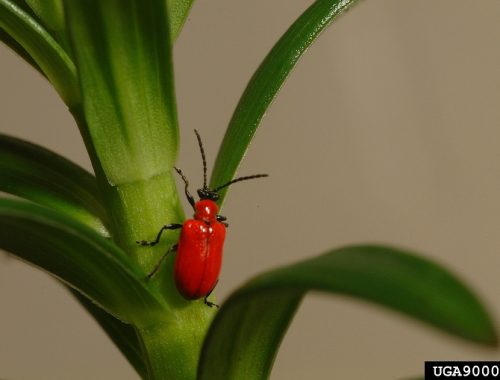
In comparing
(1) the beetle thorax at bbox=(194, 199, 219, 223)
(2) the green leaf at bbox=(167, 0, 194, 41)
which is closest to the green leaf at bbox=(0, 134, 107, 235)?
(2) the green leaf at bbox=(167, 0, 194, 41)

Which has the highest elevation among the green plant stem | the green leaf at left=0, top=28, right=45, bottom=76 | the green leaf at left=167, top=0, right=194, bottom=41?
the green leaf at left=167, top=0, right=194, bottom=41

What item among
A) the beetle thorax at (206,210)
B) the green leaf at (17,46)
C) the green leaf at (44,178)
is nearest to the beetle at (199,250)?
the beetle thorax at (206,210)

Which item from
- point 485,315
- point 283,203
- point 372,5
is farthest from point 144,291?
point 372,5

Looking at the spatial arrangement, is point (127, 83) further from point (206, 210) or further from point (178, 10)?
point (206, 210)

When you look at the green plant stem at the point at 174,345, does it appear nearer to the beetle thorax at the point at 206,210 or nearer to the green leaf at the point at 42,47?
the green leaf at the point at 42,47

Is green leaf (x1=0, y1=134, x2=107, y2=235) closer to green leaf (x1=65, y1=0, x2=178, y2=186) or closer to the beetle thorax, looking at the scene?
green leaf (x1=65, y1=0, x2=178, y2=186)

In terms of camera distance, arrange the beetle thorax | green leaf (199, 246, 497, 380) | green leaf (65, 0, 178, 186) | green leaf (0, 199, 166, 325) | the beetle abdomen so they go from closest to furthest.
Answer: green leaf (199, 246, 497, 380)
green leaf (0, 199, 166, 325)
green leaf (65, 0, 178, 186)
the beetle abdomen
the beetle thorax

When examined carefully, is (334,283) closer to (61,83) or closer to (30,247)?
(30,247)
